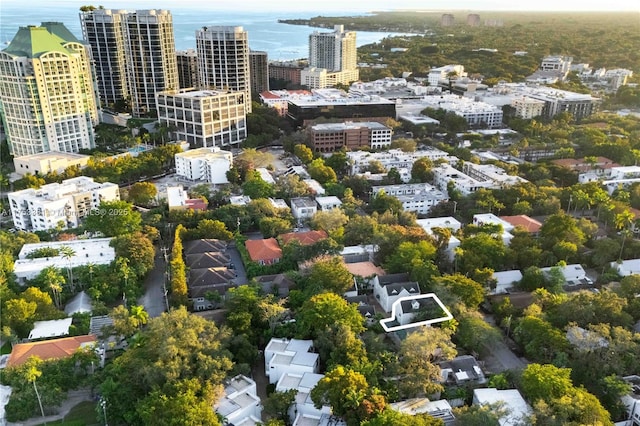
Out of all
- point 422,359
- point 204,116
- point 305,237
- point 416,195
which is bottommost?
point 416,195

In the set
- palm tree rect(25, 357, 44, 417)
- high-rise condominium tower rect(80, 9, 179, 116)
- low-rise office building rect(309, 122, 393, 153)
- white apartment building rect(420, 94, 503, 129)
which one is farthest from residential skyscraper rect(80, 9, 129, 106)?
palm tree rect(25, 357, 44, 417)

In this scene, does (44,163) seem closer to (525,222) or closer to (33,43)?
(33,43)

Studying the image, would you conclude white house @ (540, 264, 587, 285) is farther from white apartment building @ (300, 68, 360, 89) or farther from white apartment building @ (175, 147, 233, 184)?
white apartment building @ (300, 68, 360, 89)

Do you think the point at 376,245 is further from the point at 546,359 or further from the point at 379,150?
the point at 379,150

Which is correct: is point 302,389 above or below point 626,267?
A: below

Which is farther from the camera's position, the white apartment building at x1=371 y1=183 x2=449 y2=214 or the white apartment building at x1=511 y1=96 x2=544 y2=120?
the white apartment building at x1=511 y1=96 x2=544 y2=120

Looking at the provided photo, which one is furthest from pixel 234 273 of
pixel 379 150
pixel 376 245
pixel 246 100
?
pixel 246 100

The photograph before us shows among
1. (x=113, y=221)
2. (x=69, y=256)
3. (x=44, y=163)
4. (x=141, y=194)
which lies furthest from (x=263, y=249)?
(x=44, y=163)
